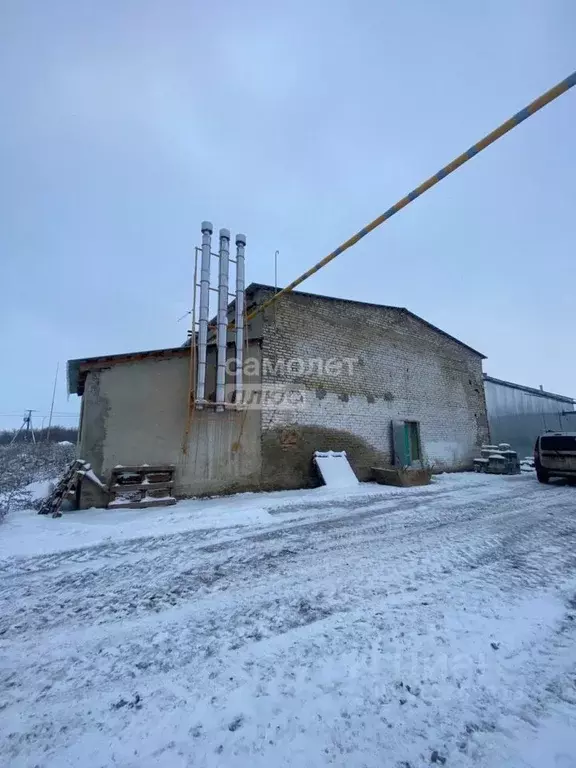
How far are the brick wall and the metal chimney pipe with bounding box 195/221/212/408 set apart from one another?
186 centimetres

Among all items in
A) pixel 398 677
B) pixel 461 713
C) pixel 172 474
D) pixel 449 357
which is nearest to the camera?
pixel 461 713

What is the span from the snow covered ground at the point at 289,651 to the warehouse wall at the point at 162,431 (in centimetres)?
285

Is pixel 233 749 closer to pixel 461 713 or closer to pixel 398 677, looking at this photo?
pixel 398 677

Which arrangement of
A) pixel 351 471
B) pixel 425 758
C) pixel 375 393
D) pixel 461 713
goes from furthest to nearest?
pixel 375 393 < pixel 351 471 < pixel 461 713 < pixel 425 758

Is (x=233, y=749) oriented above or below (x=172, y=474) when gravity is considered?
below

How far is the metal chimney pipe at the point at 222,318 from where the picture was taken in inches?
334

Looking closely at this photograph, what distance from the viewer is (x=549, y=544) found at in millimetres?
4680

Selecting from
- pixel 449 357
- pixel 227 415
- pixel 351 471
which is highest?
pixel 449 357

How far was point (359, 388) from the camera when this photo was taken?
38.1 ft

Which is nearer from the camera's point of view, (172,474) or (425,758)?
(425,758)

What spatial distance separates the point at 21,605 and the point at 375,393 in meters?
10.6

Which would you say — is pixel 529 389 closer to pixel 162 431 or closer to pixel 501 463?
pixel 501 463

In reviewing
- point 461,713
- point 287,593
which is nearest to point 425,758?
point 461,713

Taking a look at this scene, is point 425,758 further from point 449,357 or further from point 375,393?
point 449,357
